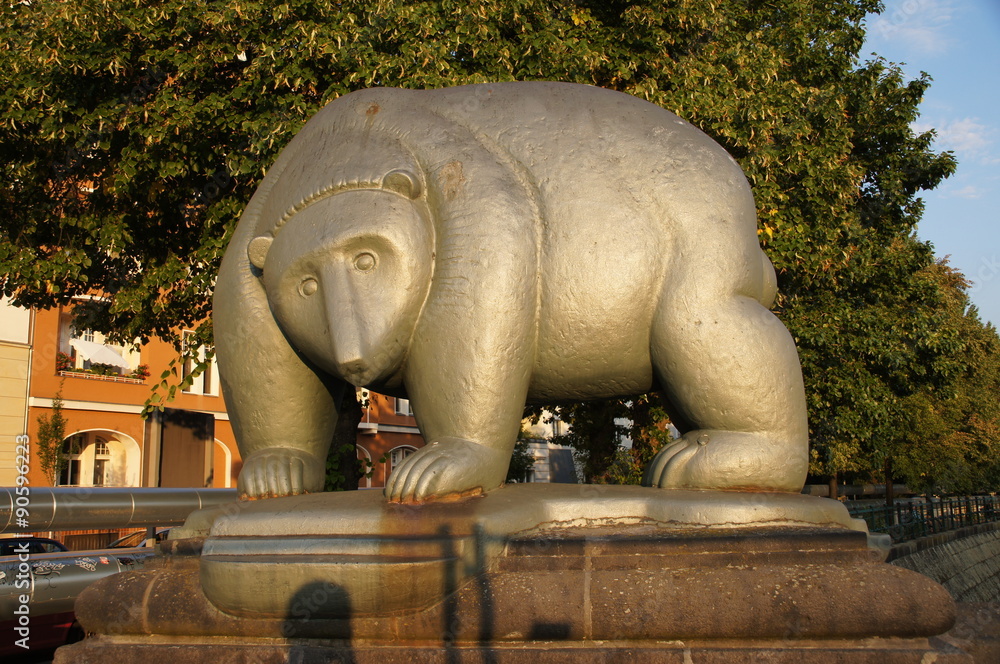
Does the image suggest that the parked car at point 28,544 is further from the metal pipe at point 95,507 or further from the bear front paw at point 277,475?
the bear front paw at point 277,475

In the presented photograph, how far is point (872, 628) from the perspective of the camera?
8.38 feet

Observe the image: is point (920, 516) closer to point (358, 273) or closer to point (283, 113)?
point (283, 113)

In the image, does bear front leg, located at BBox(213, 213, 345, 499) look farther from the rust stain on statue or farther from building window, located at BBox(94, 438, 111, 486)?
building window, located at BBox(94, 438, 111, 486)

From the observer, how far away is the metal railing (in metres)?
13.0

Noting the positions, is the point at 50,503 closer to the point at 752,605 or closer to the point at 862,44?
the point at 752,605

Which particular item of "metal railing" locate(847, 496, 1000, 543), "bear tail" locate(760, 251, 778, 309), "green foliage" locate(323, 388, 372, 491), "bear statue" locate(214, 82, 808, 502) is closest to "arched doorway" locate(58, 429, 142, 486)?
"green foliage" locate(323, 388, 372, 491)

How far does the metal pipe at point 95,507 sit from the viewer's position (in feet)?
18.8

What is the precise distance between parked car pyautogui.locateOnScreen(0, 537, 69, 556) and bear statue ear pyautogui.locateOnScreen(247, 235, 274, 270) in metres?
4.90

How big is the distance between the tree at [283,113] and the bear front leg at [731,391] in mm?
5038

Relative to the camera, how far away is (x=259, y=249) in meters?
3.41

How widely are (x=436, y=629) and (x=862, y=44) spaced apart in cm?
1312

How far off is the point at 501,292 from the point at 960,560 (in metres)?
14.0

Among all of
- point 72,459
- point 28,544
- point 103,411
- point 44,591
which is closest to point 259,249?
point 44,591

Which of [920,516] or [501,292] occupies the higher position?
[501,292]
